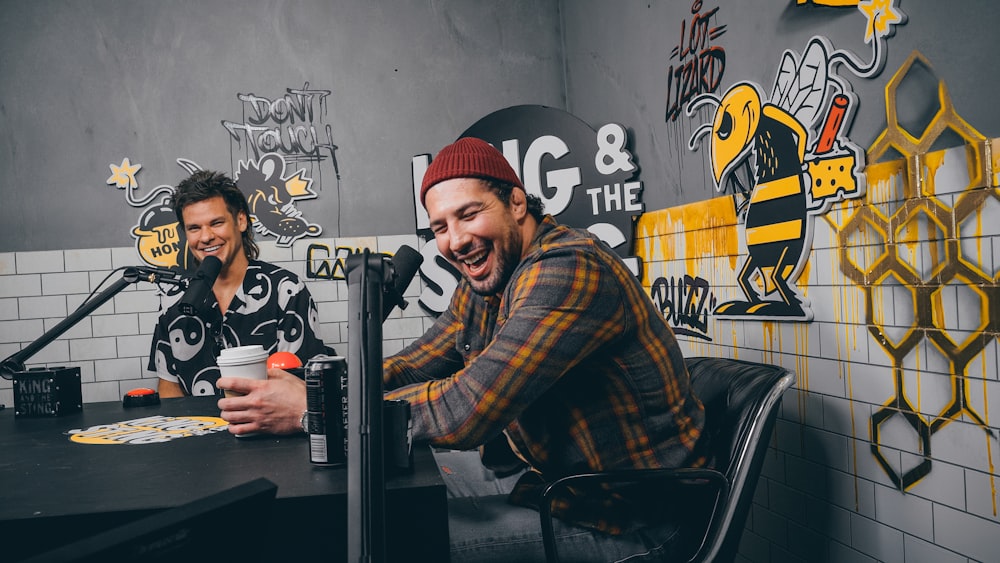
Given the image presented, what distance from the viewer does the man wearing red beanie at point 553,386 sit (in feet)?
4.70

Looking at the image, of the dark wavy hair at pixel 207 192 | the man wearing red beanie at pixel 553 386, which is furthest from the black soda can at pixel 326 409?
the dark wavy hair at pixel 207 192

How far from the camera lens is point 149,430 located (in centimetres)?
171

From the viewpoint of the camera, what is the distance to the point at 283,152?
156 inches

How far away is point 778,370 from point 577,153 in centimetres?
209

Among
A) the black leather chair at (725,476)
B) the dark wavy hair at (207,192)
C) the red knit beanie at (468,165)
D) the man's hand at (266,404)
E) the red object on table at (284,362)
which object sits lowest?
the black leather chair at (725,476)

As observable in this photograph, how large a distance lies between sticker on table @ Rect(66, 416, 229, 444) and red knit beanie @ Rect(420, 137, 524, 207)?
0.81m

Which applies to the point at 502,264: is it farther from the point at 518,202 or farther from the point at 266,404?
the point at 266,404

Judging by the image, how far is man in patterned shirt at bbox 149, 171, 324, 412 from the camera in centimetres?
304

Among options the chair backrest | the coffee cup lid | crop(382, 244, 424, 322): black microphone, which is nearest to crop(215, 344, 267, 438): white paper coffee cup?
the coffee cup lid

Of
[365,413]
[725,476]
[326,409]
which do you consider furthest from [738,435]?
[365,413]

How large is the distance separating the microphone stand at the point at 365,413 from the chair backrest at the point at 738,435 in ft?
2.93

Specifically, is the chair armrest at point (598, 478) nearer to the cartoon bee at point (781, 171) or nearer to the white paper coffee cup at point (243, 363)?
the white paper coffee cup at point (243, 363)

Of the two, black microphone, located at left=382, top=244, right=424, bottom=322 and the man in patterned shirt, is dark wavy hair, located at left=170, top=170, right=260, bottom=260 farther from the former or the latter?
black microphone, located at left=382, top=244, right=424, bottom=322

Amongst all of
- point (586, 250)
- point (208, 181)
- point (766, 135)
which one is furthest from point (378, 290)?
point (208, 181)
